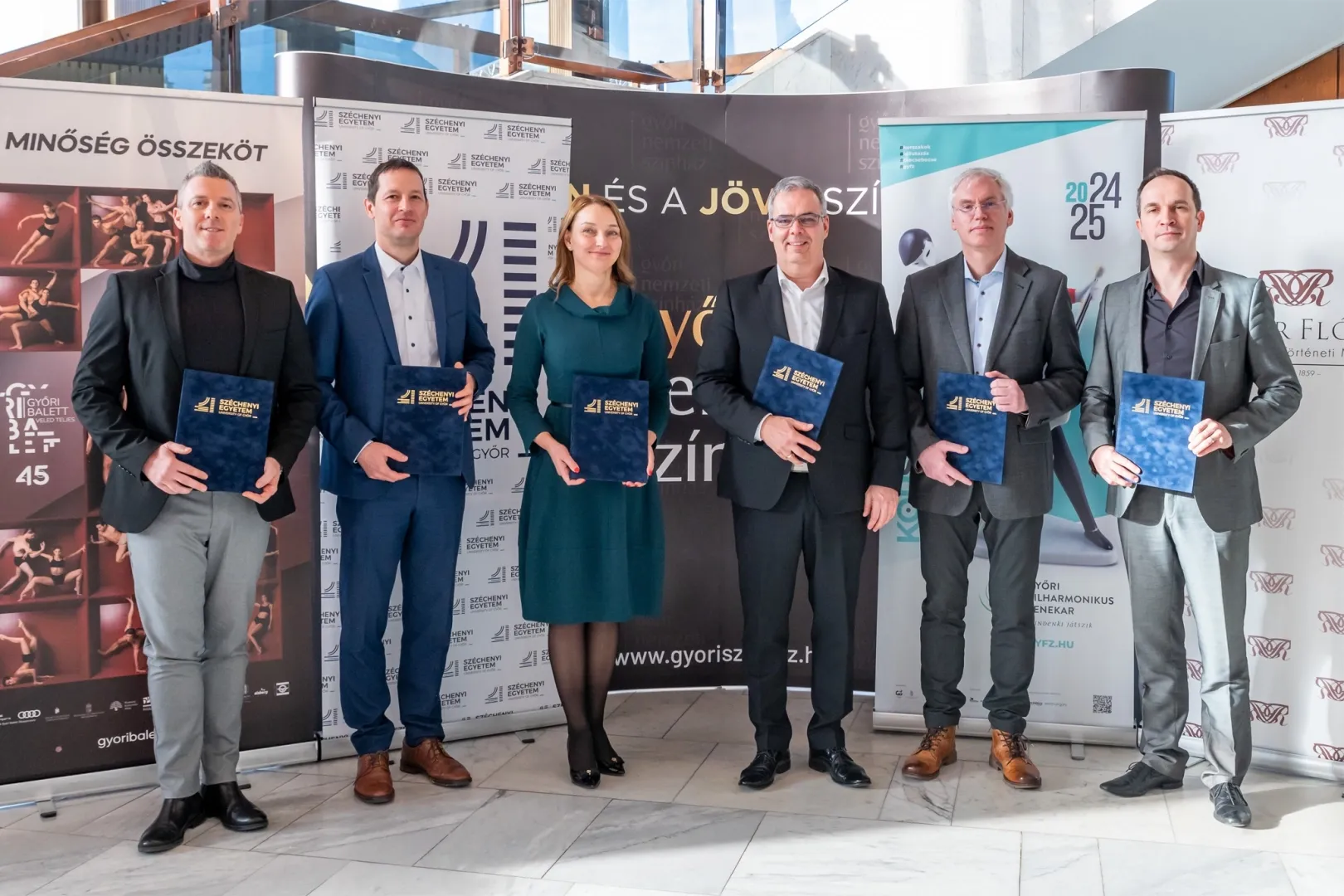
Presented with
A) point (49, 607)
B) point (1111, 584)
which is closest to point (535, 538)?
point (49, 607)

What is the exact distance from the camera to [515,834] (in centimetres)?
322

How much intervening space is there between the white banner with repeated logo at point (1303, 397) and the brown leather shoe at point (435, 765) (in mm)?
2766

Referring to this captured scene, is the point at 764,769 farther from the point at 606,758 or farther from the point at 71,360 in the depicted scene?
the point at 71,360

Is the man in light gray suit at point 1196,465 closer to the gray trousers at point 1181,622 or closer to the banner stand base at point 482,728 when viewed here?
the gray trousers at point 1181,622

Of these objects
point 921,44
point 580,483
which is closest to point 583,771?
point 580,483

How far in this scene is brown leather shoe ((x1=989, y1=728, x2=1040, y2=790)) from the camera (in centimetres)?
358

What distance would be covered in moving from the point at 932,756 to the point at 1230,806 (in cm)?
90

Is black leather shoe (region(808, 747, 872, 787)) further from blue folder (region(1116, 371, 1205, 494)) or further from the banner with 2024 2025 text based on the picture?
blue folder (region(1116, 371, 1205, 494))

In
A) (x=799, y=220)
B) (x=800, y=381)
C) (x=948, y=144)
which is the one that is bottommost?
(x=800, y=381)

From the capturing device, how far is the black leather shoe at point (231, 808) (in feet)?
10.6

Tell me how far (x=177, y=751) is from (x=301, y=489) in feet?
3.25

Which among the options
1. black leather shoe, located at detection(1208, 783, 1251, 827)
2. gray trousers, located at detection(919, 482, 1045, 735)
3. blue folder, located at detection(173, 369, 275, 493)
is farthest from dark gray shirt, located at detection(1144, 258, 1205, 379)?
blue folder, located at detection(173, 369, 275, 493)

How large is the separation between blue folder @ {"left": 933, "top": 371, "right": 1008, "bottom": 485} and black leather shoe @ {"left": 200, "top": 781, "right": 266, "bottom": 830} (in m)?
2.44

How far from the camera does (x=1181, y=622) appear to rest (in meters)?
3.47
